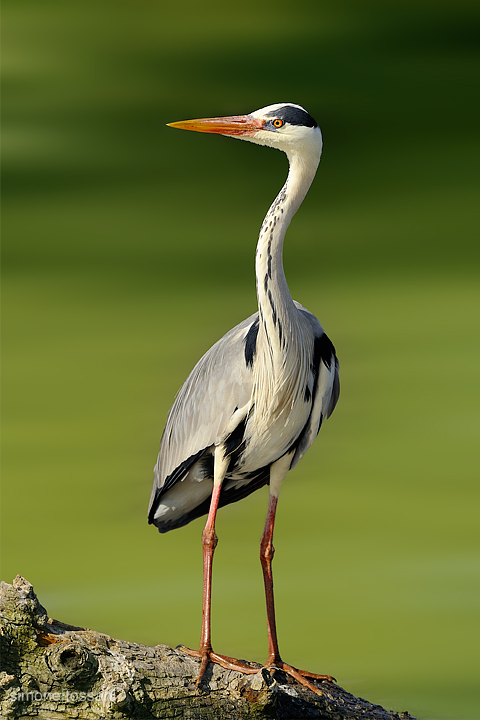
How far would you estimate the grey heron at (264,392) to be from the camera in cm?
282

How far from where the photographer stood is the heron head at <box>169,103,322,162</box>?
286cm

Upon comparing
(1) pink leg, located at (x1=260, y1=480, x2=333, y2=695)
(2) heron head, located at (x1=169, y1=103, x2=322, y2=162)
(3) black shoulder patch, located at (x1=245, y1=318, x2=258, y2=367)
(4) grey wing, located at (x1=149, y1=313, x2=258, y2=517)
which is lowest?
(1) pink leg, located at (x1=260, y1=480, x2=333, y2=695)

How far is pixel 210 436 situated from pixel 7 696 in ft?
3.27

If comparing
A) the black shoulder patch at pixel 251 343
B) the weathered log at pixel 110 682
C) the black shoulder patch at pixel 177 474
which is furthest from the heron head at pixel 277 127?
the weathered log at pixel 110 682

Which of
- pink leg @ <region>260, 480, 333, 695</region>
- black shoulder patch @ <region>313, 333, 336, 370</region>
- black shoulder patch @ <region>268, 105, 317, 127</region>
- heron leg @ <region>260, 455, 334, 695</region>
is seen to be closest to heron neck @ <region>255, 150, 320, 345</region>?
black shoulder patch @ <region>268, 105, 317, 127</region>

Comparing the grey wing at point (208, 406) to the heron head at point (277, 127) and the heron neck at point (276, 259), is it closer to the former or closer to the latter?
the heron neck at point (276, 259)

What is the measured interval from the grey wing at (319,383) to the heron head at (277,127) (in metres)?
0.60

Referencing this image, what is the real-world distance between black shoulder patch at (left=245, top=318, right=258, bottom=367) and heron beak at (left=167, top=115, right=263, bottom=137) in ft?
2.07

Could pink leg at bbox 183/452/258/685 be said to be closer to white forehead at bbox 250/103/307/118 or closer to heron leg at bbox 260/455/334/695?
heron leg at bbox 260/455/334/695

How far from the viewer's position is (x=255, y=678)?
2.64 meters

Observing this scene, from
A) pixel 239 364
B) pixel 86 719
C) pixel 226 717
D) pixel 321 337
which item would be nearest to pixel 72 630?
pixel 86 719

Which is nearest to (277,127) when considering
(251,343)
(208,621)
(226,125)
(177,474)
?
(226,125)

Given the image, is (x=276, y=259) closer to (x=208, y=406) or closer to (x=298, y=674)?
(x=208, y=406)

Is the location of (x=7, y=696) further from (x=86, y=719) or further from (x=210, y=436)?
(x=210, y=436)
